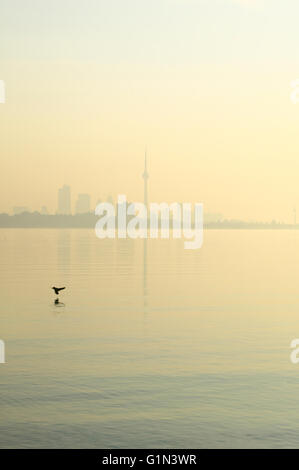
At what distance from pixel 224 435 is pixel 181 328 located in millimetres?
25551

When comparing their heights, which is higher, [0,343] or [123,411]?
[0,343]

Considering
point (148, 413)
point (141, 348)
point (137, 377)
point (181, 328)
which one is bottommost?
point (148, 413)

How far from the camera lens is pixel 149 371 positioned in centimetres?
3450

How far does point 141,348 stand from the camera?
41.4m

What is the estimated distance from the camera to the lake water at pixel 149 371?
24578mm

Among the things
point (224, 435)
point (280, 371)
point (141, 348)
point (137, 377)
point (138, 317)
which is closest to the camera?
point (224, 435)

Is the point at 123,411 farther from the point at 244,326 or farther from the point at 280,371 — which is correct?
the point at 244,326

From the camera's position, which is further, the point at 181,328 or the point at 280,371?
the point at 181,328

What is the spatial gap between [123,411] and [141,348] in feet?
47.8

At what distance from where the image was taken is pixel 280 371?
3516cm

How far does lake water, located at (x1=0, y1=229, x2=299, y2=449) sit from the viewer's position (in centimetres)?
2458
